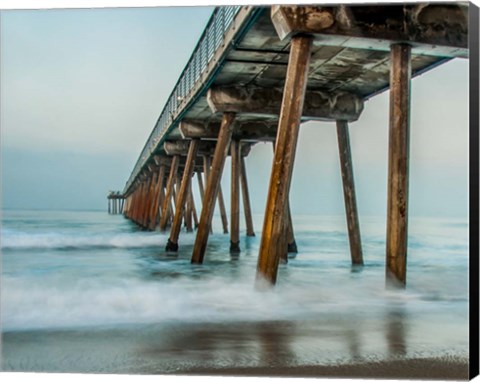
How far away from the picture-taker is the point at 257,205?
8891mm

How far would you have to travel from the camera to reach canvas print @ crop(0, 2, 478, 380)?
575cm

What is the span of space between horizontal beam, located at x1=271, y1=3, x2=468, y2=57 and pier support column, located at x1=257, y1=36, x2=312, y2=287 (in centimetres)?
23

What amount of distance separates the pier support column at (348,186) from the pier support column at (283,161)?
8.40 feet

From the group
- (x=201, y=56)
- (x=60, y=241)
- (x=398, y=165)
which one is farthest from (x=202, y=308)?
(x=201, y=56)

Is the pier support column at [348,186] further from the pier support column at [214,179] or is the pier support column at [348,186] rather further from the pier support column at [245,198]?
the pier support column at [245,198]

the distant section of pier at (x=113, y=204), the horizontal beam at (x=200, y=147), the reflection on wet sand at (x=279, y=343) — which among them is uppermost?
the horizontal beam at (x=200, y=147)

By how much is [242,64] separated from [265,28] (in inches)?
58.4

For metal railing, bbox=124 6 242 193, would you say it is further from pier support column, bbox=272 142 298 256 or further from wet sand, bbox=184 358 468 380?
wet sand, bbox=184 358 468 380

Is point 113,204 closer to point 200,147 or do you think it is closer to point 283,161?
point 283,161

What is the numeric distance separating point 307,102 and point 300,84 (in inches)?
112

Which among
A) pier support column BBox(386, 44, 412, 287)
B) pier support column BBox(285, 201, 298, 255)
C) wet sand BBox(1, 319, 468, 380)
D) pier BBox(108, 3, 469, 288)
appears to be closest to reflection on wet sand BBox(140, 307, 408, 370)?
wet sand BBox(1, 319, 468, 380)

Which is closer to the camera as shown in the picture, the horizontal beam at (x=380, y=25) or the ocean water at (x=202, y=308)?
the ocean water at (x=202, y=308)

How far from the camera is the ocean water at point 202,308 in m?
5.66

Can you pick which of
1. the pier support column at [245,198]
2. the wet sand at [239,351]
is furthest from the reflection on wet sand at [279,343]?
the pier support column at [245,198]
